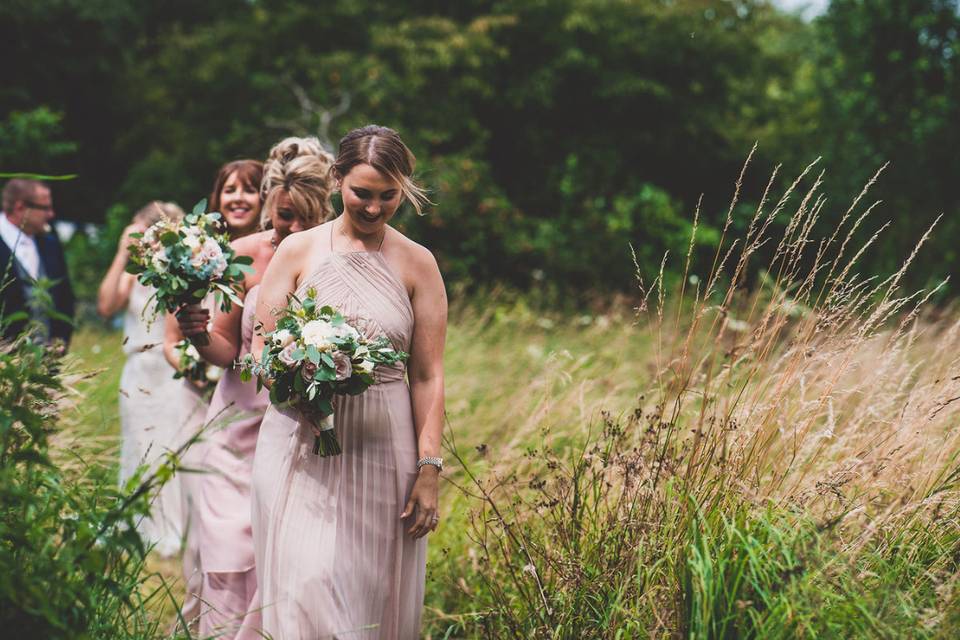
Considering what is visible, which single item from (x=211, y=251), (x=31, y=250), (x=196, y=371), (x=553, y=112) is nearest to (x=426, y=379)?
(x=211, y=251)

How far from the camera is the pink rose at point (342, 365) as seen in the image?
3035 mm

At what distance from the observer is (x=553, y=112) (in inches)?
651

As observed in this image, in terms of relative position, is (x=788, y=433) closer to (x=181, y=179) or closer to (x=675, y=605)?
(x=675, y=605)

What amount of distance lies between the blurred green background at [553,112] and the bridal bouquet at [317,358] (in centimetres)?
986

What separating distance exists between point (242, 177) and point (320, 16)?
38.3ft

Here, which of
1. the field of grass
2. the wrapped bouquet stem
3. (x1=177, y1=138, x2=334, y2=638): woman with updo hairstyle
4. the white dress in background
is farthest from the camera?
the white dress in background

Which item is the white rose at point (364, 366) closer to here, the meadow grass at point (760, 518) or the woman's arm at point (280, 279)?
the woman's arm at point (280, 279)

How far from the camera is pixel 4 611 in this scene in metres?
2.32

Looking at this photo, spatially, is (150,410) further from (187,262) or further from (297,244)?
(297,244)

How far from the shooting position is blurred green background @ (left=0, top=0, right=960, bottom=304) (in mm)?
14219

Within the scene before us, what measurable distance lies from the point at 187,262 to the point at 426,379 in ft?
3.94

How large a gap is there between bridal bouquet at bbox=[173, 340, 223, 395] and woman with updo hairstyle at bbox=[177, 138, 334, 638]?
0.42 metres

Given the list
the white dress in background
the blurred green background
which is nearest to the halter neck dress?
the white dress in background

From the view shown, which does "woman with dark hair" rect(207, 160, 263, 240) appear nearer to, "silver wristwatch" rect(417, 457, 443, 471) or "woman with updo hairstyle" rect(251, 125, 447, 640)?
"woman with updo hairstyle" rect(251, 125, 447, 640)
